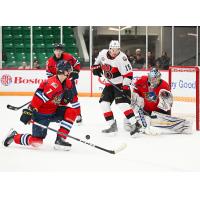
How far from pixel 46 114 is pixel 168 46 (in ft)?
27.3

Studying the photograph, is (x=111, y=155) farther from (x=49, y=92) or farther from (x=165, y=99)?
(x=165, y=99)

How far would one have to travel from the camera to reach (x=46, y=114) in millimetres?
4148

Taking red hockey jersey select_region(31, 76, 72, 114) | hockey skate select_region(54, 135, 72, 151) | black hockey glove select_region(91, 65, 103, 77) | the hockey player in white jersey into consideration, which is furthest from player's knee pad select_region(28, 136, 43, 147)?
black hockey glove select_region(91, 65, 103, 77)

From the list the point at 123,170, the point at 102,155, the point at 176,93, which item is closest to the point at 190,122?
the point at 102,155

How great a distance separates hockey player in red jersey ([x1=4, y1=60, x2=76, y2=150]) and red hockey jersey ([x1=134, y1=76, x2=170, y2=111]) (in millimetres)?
1160

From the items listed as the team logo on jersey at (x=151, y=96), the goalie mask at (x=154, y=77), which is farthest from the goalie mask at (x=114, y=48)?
the team logo on jersey at (x=151, y=96)

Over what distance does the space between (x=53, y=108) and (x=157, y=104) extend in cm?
137

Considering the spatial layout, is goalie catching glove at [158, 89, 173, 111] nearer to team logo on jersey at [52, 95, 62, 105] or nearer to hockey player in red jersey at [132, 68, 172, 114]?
hockey player in red jersey at [132, 68, 172, 114]

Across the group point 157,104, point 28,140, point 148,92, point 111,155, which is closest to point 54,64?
point 148,92

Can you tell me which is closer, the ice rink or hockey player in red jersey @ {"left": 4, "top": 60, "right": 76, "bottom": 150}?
the ice rink

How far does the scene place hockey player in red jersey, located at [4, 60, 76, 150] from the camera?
13.1ft

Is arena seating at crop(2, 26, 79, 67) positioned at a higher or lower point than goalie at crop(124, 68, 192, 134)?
higher

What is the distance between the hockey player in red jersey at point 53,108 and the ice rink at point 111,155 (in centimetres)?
9

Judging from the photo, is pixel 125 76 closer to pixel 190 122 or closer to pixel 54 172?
pixel 190 122
